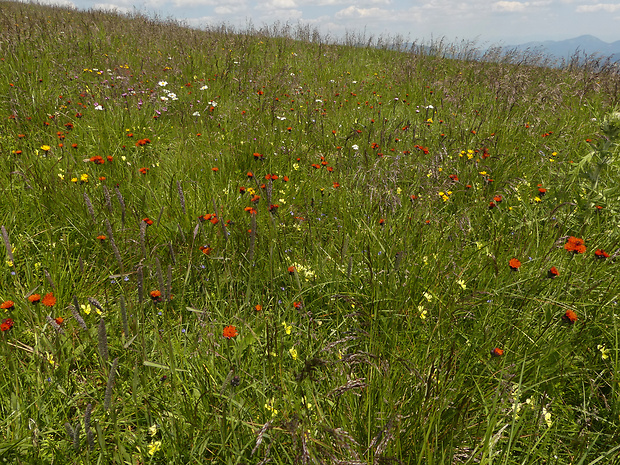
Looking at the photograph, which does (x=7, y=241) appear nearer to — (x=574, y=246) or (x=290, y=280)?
(x=290, y=280)

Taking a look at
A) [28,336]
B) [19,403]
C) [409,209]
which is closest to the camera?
[19,403]

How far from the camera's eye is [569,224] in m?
2.41

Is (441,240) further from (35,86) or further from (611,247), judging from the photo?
(35,86)

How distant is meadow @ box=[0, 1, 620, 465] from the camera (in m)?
1.12

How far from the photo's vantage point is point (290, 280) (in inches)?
68.6

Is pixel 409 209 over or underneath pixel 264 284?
over

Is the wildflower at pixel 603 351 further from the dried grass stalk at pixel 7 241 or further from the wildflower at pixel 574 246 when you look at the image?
the dried grass stalk at pixel 7 241

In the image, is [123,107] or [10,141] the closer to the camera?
[10,141]

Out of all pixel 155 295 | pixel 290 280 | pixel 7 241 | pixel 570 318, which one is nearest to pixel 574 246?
pixel 570 318

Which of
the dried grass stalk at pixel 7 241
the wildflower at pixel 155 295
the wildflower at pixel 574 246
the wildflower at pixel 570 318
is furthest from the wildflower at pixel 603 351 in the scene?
the dried grass stalk at pixel 7 241

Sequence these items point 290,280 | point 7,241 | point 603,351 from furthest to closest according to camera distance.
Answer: point 290,280
point 603,351
point 7,241

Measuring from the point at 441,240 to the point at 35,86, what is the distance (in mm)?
4377

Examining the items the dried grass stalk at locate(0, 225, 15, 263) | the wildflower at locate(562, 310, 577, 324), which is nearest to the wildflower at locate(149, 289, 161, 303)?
the dried grass stalk at locate(0, 225, 15, 263)

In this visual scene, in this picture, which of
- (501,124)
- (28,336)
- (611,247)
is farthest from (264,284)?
(501,124)
